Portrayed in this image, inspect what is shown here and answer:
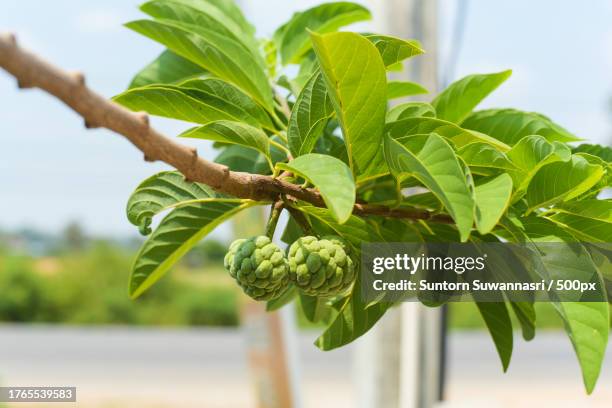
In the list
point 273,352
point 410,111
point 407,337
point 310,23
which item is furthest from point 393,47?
point 273,352

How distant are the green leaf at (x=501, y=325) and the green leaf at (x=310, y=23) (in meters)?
0.33

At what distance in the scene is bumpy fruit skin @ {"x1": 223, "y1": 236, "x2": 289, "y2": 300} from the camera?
0.46 meters

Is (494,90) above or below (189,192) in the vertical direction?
above

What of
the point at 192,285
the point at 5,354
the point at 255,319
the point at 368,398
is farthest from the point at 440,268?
the point at 192,285

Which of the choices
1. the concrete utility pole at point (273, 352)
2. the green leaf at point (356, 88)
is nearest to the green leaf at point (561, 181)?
the green leaf at point (356, 88)

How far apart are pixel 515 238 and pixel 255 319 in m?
2.22

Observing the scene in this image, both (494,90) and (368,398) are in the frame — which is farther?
(368,398)

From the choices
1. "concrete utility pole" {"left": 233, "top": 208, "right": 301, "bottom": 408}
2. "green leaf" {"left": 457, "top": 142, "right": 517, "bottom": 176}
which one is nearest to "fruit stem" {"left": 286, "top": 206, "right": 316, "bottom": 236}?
"green leaf" {"left": 457, "top": 142, "right": 517, "bottom": 176}

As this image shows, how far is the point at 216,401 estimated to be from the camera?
6.33m

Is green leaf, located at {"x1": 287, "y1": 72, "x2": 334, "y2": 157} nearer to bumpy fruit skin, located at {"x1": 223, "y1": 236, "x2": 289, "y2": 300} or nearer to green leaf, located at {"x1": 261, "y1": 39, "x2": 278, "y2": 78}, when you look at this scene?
bumpy fruit skin, located at {"x1": 223, "y1": 236, "x2": 289, "y2": 300}

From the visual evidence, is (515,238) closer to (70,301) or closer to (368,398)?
(368,398)

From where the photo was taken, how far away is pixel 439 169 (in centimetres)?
40

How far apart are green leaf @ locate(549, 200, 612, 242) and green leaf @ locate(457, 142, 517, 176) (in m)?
0.07

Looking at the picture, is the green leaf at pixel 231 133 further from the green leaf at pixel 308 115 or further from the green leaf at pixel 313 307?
the green leaf at pixel 313 307
